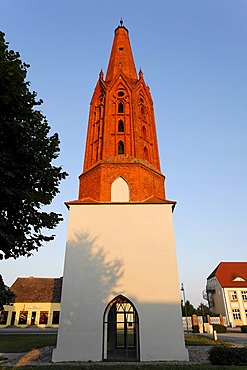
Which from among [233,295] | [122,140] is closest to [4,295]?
[122,140]

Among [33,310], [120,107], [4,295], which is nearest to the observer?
[4,295]

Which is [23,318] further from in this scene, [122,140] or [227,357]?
[227,357]

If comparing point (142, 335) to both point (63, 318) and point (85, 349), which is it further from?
point (63, 318)

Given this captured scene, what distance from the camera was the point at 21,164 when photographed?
7902 millimetres

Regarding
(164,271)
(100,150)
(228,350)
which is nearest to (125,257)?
(164,271)

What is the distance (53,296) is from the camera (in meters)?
39.6

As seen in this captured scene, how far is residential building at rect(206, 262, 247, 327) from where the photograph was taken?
40438 mm

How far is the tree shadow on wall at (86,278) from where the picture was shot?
12.1 m

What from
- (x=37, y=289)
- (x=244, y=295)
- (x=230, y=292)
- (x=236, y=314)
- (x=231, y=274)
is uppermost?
(x=231, y=274)

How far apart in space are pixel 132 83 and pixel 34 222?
14.1m

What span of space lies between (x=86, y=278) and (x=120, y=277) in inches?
61.6

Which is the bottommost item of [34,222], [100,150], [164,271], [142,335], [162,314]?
[142,335]

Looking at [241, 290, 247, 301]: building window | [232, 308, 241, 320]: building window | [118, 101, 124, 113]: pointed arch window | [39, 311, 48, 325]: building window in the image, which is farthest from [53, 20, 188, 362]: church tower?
[241, 290, 247, 301]: building window

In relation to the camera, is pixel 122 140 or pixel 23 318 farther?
pixel 23 318
